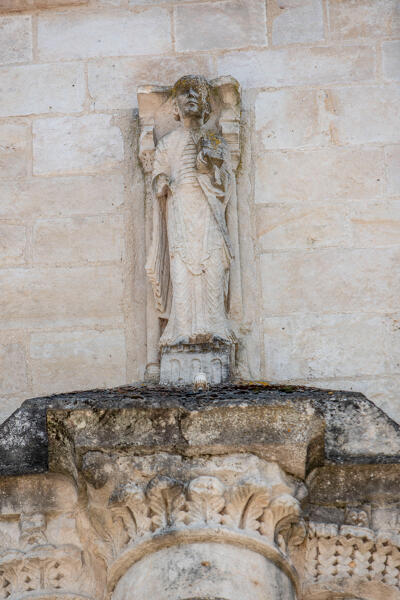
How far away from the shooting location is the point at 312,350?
7.41 m

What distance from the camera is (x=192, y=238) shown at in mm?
7363

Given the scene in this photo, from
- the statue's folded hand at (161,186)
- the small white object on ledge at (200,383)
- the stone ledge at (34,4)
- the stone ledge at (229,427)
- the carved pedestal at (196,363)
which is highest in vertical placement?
the stone ledge at (34,4)

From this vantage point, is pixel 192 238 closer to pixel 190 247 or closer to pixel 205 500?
pixel 190 247

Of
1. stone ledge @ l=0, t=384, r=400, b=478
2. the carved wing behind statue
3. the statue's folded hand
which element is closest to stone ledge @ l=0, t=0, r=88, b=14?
the carved wing behind statue

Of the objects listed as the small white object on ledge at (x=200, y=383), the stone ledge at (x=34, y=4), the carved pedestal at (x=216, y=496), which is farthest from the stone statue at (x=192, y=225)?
the stone ledge at (x=34, y=4)

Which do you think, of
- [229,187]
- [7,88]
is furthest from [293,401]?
[7,88]

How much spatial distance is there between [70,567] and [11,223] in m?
2.18

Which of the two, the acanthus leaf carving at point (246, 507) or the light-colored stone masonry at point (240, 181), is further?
the light-colored stone masonry at point (240, 181)

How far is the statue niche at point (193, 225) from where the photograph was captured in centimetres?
714

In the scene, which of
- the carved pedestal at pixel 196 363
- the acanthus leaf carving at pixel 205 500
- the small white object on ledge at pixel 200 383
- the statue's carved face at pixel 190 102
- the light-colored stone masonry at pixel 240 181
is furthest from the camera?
the statue's carved face at pixel 190 102

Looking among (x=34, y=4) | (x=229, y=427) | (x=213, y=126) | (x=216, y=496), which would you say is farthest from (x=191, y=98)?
(x=216, y=496)

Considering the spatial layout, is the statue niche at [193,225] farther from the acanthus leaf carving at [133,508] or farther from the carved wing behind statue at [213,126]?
the acanthus leaf carving at [133,508]

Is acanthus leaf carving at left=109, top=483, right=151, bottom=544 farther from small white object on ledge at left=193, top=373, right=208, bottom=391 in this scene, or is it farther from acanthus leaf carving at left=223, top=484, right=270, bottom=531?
small white object on ledge at left=193, top=373, right=208, bottom=391

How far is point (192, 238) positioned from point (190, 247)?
0.05m
